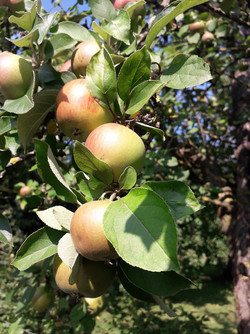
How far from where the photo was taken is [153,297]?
88 centimetres

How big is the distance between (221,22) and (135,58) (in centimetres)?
254

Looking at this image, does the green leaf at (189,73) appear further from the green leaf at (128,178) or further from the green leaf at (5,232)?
the green leaf at (5,232)

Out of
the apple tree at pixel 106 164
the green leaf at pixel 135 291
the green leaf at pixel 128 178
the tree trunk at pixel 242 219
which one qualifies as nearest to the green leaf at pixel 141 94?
the apple tree at pixel 106 164

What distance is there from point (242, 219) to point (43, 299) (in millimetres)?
2288

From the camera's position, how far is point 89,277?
0.84m

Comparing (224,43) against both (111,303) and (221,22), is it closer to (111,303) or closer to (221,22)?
(221,22)

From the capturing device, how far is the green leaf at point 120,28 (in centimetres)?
98

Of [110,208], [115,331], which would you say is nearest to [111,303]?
[115,331]

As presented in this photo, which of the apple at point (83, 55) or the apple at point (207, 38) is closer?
the apple at point (83, 55)

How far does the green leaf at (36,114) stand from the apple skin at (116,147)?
0.29 m

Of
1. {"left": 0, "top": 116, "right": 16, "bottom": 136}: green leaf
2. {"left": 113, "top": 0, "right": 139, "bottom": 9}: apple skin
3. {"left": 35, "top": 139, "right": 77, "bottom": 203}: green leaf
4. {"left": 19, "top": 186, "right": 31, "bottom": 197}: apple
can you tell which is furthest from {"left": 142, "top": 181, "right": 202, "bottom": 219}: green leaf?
{"left": 19, "top": 186, "right": 31, "bottom": 197}: apple

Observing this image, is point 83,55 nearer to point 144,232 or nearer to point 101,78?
point 101,78

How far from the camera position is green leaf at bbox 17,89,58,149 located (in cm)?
100

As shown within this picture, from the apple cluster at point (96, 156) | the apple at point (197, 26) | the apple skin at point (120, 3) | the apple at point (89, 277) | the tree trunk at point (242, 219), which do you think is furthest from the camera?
the tree trunk at point (242, 219)
